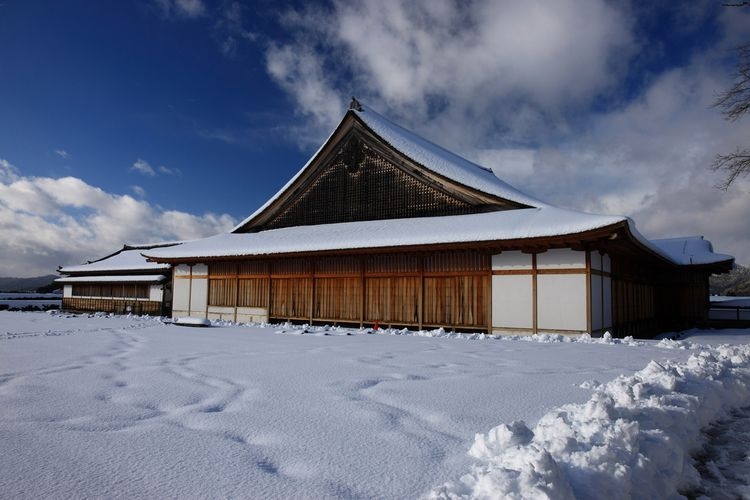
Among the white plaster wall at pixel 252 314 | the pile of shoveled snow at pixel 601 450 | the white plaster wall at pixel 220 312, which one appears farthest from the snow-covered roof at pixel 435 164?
the pile of shoveled snow at pixel 601 450

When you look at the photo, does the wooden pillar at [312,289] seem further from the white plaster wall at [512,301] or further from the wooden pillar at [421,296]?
the white plaster wall at [512,301]

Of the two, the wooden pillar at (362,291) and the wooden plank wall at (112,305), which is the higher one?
the wooden pillar at (362,291)

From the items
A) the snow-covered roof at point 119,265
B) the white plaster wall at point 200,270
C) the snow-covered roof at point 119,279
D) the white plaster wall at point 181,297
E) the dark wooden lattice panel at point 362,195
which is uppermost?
the dark wooden lattice panel at point 362,195

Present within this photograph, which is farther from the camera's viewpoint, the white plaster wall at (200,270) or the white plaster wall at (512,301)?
the white plaster wall at (200,270)

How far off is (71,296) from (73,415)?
29358 millimetres

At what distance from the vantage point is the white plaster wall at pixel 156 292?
2362 centimetres

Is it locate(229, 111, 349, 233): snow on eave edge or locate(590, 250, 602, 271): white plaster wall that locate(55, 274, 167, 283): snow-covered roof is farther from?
locate(590, 250, 602, 271): white plaster wall

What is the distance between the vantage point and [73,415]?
402 centimetres

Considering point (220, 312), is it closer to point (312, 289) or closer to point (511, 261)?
point (312, 289)

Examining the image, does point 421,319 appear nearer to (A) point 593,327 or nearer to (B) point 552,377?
(A) point 593,327

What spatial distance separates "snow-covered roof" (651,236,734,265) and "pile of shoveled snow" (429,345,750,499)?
1622 cm

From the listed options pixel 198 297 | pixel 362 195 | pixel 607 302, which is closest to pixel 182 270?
pixel 198 297

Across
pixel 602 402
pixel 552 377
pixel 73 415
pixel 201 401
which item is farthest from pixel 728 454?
pixel 73 415

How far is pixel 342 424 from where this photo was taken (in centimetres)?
385
